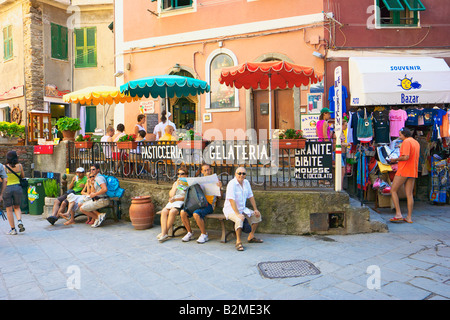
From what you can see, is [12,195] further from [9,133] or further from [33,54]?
[33,54]

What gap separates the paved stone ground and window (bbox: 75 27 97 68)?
1265 centimetres

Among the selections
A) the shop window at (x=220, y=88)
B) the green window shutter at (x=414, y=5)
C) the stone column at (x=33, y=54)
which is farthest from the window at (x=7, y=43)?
the green window shutter at (x=414, y=5)

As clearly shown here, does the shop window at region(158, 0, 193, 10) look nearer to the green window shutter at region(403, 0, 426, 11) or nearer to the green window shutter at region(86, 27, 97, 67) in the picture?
the green window shutter at region(403, 0, 426, 11)

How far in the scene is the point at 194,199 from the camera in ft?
20.8

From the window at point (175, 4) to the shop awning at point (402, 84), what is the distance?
6195 mm

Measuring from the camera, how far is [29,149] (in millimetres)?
12219

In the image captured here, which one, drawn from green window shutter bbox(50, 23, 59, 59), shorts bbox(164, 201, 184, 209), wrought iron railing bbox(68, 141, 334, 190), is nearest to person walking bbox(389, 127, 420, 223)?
wrought iron railing bbox(68, 141, 334, 190)

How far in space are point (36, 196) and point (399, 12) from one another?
11.2 m

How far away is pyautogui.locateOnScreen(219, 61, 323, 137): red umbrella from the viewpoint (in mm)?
7379

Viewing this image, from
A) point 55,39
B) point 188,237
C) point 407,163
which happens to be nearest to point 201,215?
point 188,237
